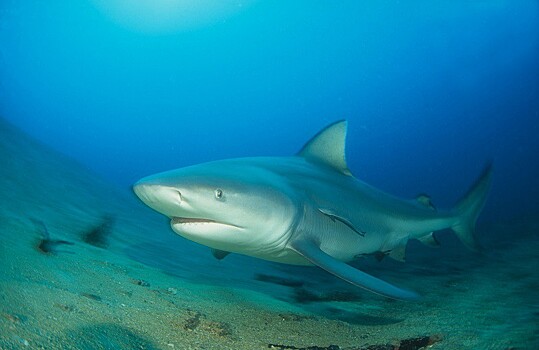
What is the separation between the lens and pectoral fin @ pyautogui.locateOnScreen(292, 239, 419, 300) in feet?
9.43

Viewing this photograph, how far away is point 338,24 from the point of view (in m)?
65.8

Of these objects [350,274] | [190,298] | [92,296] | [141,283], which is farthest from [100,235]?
[350,274]

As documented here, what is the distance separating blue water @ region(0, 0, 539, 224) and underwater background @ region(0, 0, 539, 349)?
1.63 ft

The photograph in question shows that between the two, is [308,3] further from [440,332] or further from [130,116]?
[130,116]

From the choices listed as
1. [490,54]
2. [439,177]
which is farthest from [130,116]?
[490,54]

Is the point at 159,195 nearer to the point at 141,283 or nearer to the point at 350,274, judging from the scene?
the point at 141,283

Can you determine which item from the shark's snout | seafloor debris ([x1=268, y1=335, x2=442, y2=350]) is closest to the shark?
the shark's snout

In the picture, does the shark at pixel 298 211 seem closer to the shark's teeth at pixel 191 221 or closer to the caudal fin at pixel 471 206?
the shark's teeth at pixel 191 221

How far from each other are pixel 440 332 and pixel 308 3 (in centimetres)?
6702

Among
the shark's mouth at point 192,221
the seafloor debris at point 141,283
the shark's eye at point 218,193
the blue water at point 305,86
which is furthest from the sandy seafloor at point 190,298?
the blue water at point 305,86

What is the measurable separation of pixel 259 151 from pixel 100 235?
10763 cm

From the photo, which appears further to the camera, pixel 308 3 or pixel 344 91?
pixel 344 91

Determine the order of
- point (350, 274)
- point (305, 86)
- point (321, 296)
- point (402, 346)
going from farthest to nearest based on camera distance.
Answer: point (305, 86) < point (321, 296) < point (350, 274) < point (402, 346)

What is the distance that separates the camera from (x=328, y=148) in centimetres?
530
